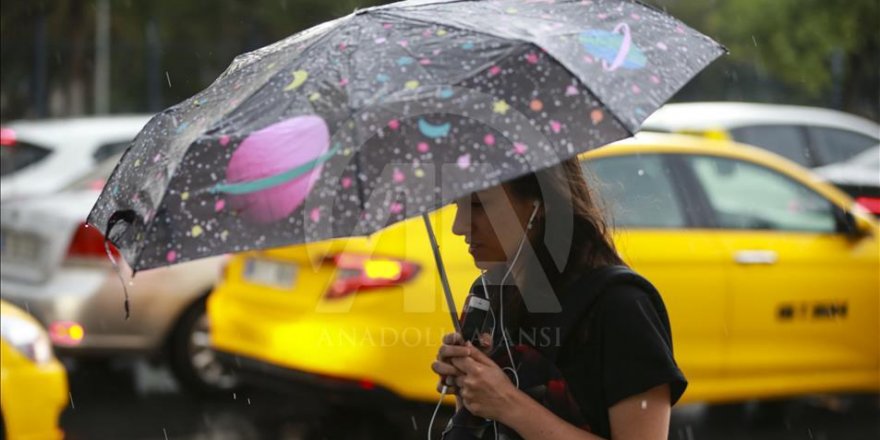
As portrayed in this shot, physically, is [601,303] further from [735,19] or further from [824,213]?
[735,19]

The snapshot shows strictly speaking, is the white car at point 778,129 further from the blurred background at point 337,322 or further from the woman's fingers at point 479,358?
the woman's fingers at point 479,358

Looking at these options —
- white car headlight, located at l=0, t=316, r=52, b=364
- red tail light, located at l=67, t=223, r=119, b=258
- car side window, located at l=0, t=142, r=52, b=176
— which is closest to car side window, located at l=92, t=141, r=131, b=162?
car side window, located at l=0, t=142, r=52, b=176

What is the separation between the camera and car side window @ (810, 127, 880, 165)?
11.2 metres

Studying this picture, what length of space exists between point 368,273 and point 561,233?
11.5ft

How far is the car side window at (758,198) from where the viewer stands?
22.1 feet

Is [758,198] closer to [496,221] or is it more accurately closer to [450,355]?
[496,221]

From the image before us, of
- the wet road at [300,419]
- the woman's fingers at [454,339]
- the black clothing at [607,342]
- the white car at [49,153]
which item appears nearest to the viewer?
the black clothing at [607,342]

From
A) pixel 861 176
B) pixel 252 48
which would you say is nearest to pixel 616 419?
pixel 861 176

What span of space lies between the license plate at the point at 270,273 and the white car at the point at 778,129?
12.4ft

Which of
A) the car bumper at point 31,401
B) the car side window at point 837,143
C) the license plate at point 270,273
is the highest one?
the car bumper at point 31,401

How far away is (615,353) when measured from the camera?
2.29 metres

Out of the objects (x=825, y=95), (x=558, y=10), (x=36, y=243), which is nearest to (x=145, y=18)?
(x=825, y=95)

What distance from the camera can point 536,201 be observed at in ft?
8.05

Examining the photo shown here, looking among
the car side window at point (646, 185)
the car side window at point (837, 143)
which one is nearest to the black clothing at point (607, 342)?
the car side window at point (646, 185)
